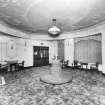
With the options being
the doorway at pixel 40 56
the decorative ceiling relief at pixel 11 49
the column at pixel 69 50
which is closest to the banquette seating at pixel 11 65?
the decorative ceiling relief at pixel 11 49

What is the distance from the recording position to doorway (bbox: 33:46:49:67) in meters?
7.28

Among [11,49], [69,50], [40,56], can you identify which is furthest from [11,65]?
[69,50]

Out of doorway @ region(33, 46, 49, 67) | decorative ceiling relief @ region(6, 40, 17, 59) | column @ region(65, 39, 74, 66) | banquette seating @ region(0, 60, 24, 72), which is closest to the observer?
banquette seating @ region(0, 60, 24, 72)

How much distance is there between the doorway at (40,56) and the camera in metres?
7.28

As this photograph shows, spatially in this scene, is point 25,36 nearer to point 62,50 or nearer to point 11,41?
point 11,41

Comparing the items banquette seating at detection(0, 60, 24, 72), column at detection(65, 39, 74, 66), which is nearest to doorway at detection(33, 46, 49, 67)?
banquette seating at detection(0, 60, 24, 72)

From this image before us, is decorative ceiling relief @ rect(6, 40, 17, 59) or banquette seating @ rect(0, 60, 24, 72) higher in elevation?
decorative ceiling relief @ rect(6, 40, 17, 59)

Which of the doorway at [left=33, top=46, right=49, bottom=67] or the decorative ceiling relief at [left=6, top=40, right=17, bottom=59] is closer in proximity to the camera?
the decorative ceiling relief at [left=6, top=40, right=17, bottom=59]

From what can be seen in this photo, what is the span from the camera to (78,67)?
613cm

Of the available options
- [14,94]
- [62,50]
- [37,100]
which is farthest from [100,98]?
[62,50]

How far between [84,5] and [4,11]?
3200 mm

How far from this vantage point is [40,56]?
24.8ft

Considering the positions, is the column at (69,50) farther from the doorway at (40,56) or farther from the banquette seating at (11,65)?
the banquette seating at (11,65)

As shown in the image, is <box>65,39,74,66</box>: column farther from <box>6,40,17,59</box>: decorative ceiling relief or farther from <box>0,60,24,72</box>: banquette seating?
<box>6,40,17,59</box>: decorative ceiling relief
